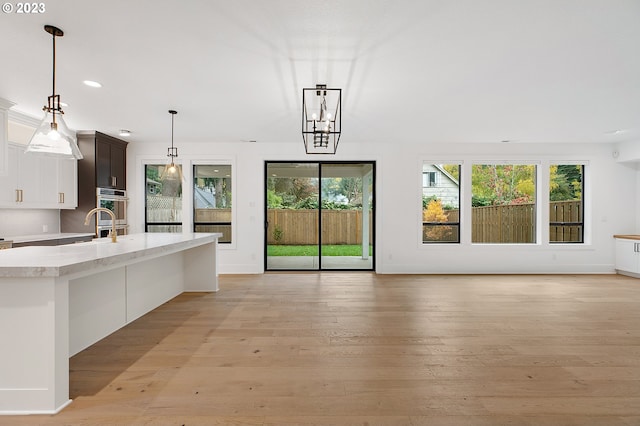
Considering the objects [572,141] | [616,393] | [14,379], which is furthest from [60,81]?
[572,141]

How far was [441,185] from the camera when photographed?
6.25 metres

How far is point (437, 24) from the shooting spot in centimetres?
225

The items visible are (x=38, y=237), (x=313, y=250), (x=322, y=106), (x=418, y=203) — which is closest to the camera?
(x=322, y=106)

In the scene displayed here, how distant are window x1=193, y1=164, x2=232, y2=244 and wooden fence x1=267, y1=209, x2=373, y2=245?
34.6 inches

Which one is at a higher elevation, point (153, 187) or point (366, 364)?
point (153, 187)

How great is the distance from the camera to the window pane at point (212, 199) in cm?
625

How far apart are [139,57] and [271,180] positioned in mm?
3751

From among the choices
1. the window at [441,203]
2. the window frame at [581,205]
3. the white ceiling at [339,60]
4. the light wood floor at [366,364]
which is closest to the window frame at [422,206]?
the window at [441,203]

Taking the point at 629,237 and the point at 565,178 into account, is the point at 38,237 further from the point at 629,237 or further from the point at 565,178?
Result: the point at 629,237

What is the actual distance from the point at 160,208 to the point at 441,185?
228 inches

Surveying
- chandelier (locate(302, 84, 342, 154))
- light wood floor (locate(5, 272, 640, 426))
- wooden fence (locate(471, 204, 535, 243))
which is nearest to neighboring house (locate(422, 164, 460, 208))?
wooden fence (locate(471, 204, 535, 243))

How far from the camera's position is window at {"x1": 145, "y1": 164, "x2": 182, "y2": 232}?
6.20 m

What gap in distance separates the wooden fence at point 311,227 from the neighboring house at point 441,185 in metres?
1.44

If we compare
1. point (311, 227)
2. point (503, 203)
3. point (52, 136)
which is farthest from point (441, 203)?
point (52, 136)
